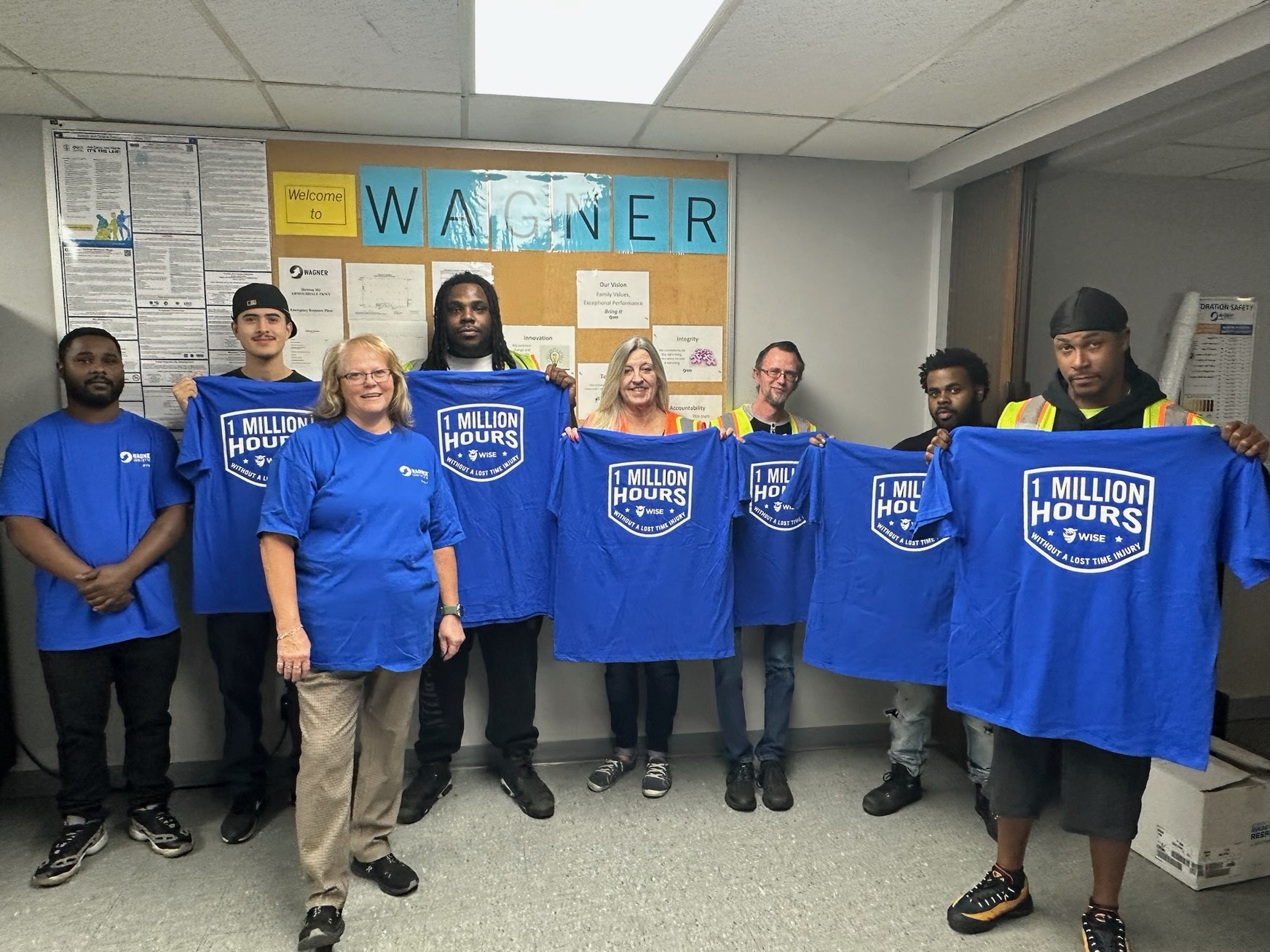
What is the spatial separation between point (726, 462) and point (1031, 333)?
1526 mm

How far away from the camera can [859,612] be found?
2.63m

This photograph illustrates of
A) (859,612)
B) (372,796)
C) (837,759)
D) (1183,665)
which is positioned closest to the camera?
(1183,665)

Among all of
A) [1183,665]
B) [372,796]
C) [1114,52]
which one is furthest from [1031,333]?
[372,796]

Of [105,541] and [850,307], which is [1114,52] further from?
[105,541]

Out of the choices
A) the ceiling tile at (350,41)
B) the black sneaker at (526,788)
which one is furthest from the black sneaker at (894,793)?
the ceiling tile at (350,41)

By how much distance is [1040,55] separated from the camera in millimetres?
2174

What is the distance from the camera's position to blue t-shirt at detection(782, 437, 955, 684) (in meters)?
2.58

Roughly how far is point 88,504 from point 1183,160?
4.07 metres

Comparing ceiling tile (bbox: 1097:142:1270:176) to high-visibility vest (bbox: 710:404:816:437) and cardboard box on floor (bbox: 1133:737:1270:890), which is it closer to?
high-visibility vest (bbox: 710:404:816:437)

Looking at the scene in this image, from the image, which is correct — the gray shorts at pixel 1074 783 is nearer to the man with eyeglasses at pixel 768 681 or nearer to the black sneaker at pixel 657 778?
the man with eyeglasses at pixel 768 681

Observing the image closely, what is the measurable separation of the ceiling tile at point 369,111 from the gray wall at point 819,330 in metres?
1.18

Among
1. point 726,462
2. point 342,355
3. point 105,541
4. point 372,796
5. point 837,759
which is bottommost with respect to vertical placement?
point 837,759

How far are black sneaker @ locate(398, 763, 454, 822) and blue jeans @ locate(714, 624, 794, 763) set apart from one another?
1017mm

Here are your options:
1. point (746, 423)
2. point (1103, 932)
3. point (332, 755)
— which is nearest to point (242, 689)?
point (332, 755)
